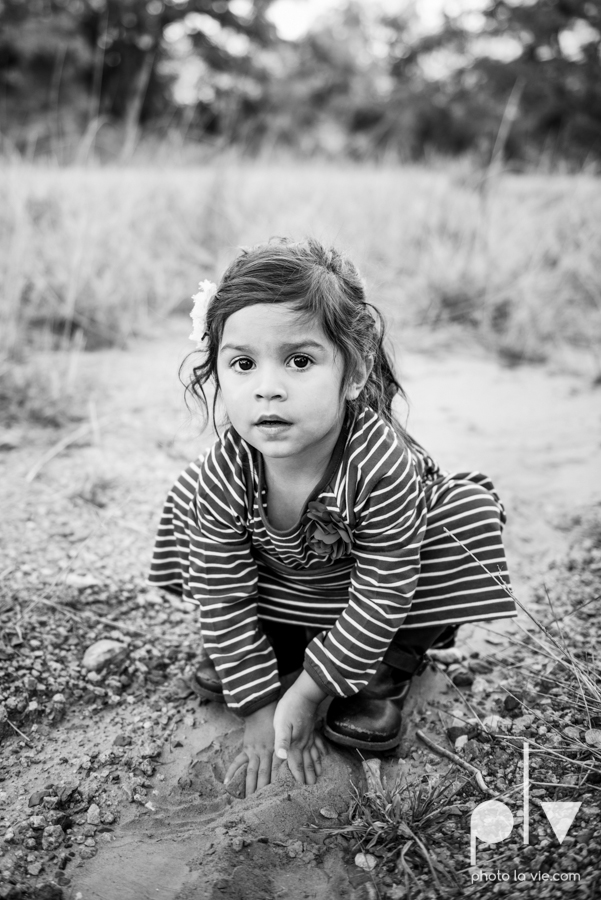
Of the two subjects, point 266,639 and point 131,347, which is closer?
point 266,639

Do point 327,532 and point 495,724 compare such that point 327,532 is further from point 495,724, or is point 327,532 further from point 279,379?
point 495,724

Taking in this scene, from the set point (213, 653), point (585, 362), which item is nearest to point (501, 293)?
point (585, 362)

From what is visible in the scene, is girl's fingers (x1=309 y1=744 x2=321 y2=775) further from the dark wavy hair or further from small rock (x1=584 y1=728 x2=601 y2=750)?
the dark wavy hair

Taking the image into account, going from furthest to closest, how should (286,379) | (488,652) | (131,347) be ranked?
(131,347), (488,652), (286,379)

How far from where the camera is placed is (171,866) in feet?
4.38

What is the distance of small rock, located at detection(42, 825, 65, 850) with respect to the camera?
137cm

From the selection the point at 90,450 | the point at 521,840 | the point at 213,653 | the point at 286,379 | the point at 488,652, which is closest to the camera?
the point at 521,840

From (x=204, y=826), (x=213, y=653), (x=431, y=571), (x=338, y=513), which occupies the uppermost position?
(x=338, y=513)

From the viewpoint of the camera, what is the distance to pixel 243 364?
4.81ft

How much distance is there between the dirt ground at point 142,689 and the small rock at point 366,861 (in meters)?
0.02

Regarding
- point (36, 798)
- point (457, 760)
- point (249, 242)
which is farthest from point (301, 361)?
point (249, 242)

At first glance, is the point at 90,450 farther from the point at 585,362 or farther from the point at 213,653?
the point at 585,362

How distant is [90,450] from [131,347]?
1088 millimetres

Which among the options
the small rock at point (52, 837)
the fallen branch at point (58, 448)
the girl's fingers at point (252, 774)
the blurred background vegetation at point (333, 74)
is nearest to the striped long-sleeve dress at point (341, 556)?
the girl's fingers at point (252, 774)
